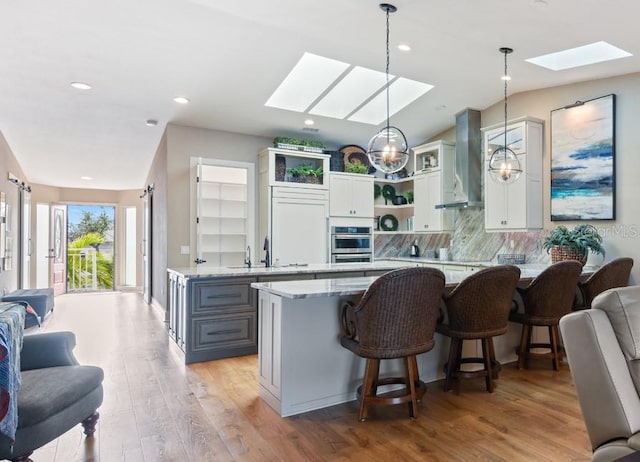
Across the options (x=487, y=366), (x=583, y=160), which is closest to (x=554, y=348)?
(x=487, y=366)

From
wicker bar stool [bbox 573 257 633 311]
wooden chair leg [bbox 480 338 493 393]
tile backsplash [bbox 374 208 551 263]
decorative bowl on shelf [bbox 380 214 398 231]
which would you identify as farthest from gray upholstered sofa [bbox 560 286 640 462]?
decorative bowl on shelf [bbox 380 214 398 231]

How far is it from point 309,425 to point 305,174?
4.18 metres

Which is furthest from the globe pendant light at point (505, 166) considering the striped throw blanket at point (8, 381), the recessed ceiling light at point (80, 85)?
the recessed ceiling light at point (80, 85)

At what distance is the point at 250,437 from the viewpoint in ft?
8.09

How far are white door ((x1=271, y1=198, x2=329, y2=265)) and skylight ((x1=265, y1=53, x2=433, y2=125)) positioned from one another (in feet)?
4.48

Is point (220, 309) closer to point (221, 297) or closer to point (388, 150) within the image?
point (221, 297)

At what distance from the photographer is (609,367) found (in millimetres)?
1466

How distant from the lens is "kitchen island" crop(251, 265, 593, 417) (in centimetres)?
278

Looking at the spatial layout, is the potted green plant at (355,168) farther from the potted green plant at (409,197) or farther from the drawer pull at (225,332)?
the drawer pull at (225,332)

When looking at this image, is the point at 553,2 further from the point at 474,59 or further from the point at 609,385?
the point at 609,385

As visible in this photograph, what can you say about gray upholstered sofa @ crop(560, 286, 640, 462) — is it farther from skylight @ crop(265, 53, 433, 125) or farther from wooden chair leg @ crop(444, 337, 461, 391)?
skylight @ crop(265, 53, 433, 125)

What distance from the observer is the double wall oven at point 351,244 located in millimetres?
6375

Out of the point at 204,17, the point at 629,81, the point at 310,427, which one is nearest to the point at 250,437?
the point at 310,427

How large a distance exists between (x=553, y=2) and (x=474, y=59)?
4.54 ft
